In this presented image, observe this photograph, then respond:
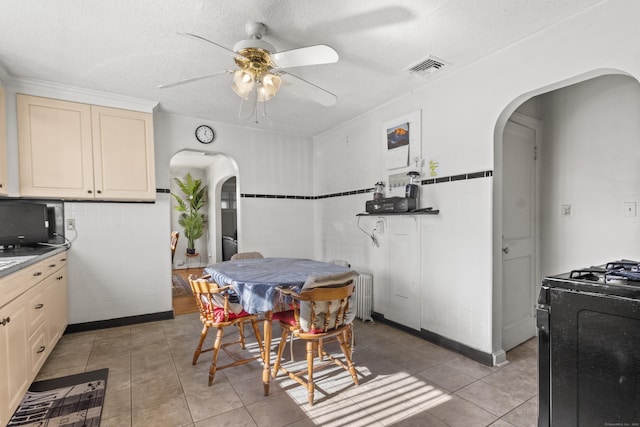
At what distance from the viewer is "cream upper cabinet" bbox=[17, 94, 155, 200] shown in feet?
10.2

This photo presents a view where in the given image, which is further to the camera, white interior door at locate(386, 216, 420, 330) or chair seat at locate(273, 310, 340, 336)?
white interior door at locate(386, 216, 420, 330)

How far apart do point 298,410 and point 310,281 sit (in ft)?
2.77

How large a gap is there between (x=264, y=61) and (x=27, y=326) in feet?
7.96

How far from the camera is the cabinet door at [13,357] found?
67.8 inches

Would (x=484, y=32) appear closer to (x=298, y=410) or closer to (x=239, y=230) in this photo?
(x=298, y=410)

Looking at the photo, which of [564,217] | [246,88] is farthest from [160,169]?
[564,217]

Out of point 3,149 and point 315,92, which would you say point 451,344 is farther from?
point 3,149

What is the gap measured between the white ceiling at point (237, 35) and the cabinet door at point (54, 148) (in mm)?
282

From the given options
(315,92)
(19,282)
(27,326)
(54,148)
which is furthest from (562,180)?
(54,148)

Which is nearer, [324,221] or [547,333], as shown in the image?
[547,333]

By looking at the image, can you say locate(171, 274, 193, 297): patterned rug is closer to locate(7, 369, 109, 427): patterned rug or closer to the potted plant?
the potted plant

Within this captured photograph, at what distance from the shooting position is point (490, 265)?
263cm

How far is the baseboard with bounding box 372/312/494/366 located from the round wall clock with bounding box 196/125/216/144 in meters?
3.35

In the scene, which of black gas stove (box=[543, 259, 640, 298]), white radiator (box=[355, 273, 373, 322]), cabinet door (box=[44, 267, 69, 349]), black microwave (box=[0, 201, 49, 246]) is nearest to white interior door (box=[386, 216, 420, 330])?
white radiator (box=[355, 273, 373, 322])
